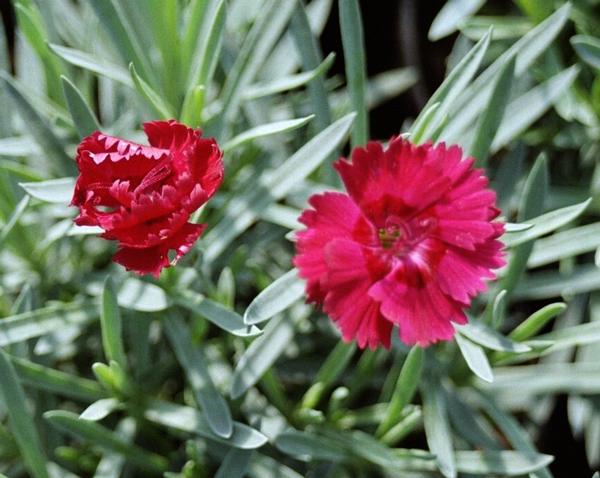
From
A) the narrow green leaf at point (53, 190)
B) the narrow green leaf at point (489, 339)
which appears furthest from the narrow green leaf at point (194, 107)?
the narrow green leaf at point (489, 339)

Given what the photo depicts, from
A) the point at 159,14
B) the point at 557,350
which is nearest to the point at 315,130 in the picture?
the point at 159,14

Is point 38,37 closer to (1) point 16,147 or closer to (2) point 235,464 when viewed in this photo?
(1) point 16,147

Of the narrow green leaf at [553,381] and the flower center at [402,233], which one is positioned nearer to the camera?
the flower center at [402,233]

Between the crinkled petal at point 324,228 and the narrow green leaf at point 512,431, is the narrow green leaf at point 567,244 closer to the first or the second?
the narrow green leaf at point 512,431

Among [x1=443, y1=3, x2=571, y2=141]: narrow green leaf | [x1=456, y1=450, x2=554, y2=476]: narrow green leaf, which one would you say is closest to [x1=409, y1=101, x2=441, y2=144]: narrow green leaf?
[x1=443, y1=3, x2=571, y2=141]: narrow green leaf

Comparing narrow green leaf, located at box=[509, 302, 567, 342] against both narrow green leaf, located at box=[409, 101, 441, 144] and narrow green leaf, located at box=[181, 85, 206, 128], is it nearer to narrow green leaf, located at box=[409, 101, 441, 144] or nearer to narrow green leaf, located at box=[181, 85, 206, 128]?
narrow green leaf, located at box=[409, 101, 441, 144]

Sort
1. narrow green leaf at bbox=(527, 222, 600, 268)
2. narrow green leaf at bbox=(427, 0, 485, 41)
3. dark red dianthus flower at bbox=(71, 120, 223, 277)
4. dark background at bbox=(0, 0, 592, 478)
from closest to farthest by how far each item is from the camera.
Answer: dark red dianthus flower at bbox=(71, 120, 223, 277) < narrow green leaf at bbox=(527, 222, 600, 268) < narrow green leaf at bbox=(427, 0, 485, 41) < dark background at bbox=(0, 0, 592, 478)

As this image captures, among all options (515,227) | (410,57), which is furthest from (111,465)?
(410,57)
